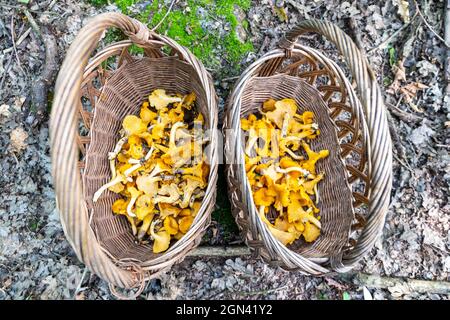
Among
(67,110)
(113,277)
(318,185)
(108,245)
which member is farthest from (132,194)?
(318,185)

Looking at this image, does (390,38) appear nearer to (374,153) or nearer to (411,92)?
(411,92)

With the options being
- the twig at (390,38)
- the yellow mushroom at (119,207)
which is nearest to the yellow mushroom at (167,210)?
the yellow mushroom at (119,207)

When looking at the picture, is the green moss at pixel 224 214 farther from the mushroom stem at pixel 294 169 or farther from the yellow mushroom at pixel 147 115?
the yellow mushroom at pixel 147 115

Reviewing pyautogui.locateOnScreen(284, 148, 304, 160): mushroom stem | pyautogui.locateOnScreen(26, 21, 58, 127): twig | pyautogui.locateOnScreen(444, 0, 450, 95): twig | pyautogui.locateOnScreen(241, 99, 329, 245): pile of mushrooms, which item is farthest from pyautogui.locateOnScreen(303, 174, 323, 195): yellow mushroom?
pyautogui.locateOnScreen(26, 21, 58, 127): twig

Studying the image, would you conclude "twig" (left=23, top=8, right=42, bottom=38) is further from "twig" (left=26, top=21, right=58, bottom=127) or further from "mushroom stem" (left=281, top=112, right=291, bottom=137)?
"mushroom stem" (left=281, top=112, right=291, bottom=137)

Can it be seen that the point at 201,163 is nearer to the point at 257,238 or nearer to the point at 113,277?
the point at 257,238

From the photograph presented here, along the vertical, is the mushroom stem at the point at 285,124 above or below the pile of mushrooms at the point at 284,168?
above

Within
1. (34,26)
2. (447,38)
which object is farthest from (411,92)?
(34,26)
